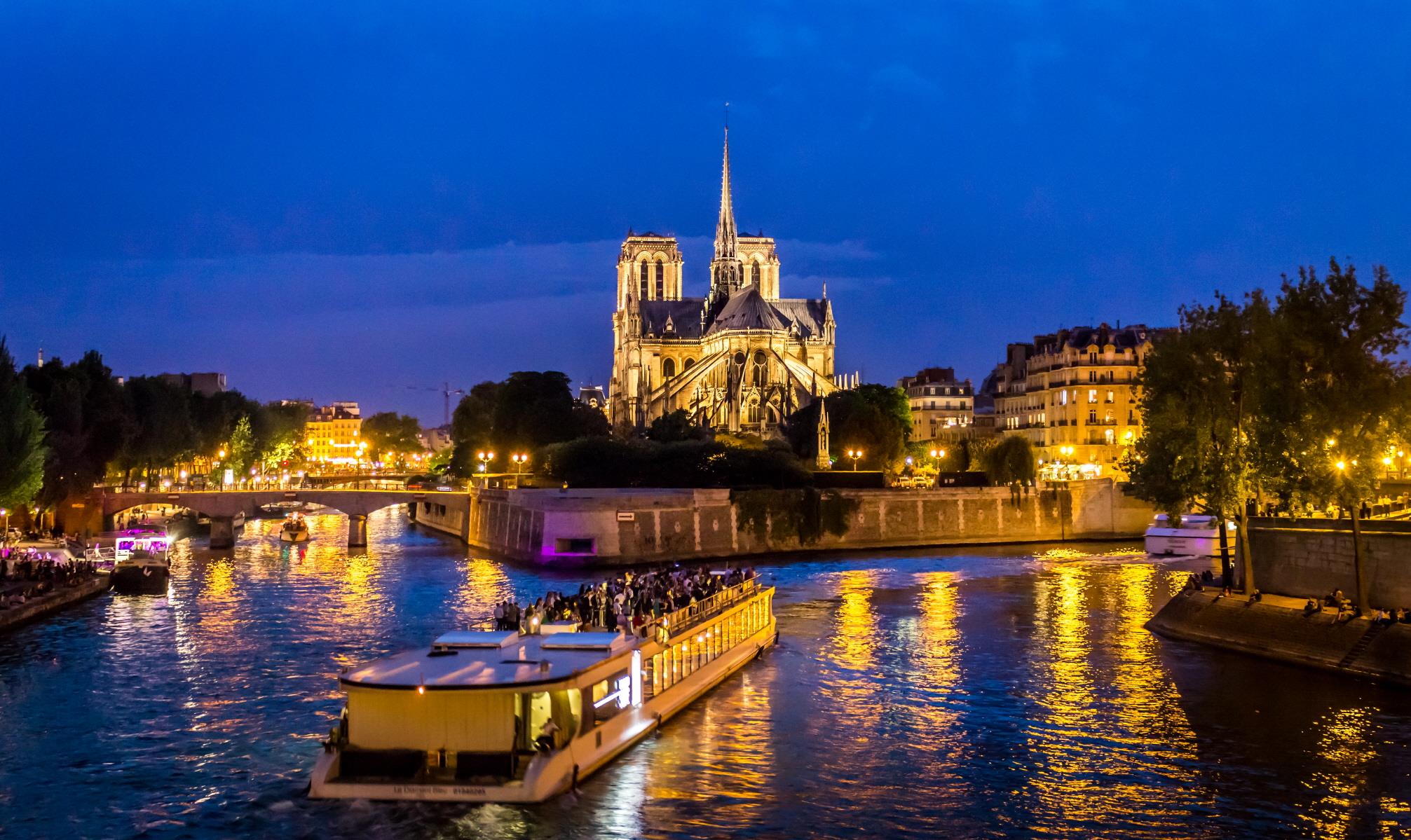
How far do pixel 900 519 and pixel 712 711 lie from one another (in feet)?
132

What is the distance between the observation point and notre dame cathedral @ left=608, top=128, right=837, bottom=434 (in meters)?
112

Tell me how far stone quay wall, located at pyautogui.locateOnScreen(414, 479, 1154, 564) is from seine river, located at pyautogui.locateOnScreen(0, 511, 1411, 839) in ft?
53.1

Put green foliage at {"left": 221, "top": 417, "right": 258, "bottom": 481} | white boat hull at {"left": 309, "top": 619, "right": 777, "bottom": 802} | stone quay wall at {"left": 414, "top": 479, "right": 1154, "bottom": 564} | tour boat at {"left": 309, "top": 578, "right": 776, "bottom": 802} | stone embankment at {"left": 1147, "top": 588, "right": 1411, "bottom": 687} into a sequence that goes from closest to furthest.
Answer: white boat hull at {"left": 309, "top": 619, "right": 777, "bottom": 802}
tour boat at {"left": 309, "top": 578, "right": 776, "bottom": 802}
stone embankment at {"left": 1147, "top": 588, "right": 1411, "bottom": 687}
stone quay wall at {"left": 414, "top": 479, "right": 1154, "bottom": 564}
green foliage at {"left": 221, "top": 417, "right": 258, "bottom": 481}

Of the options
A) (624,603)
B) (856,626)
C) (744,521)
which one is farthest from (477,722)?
(744,521)

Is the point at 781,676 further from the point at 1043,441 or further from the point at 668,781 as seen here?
the point at 1043,441

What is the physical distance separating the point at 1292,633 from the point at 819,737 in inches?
436

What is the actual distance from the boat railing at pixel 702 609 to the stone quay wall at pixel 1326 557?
11817mm

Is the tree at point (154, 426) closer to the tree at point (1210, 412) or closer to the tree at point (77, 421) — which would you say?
the tree at point (77, 421)

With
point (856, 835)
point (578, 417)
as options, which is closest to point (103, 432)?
point (578, 417)

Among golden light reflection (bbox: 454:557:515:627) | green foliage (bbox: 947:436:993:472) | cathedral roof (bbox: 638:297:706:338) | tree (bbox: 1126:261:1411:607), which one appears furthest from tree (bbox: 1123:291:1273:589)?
cathedral roof (bbox: 638:297:706:338)

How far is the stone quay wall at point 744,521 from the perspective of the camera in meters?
55.2

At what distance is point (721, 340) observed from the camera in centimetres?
11931

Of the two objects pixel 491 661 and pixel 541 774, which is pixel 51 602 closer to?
pixel 491 661

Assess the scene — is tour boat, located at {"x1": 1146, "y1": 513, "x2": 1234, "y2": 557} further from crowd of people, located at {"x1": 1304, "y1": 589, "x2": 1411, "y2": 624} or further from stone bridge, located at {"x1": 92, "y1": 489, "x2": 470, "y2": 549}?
stone bridge, located at {"x1": 92, "y1": 489, "x2": 470, "y2": 549}
